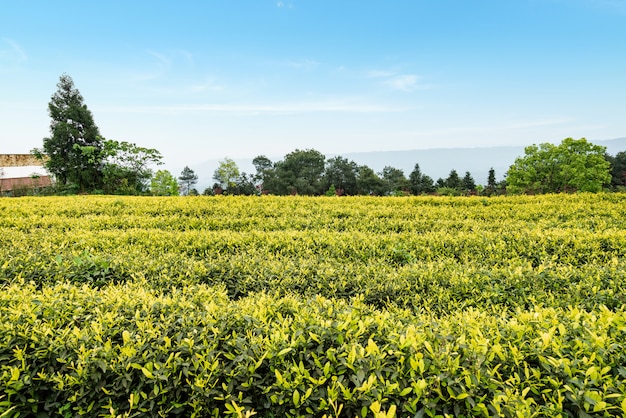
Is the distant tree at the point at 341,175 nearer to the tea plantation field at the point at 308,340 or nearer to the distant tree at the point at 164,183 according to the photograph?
the distant tree at the point at 164,183

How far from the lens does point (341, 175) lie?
4966 cm

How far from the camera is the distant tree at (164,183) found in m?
27.4

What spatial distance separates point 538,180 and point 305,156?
29.9 m

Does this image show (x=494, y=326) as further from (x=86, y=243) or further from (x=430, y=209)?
(x=430, y=209)

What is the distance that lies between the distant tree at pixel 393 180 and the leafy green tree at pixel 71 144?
3491 cm

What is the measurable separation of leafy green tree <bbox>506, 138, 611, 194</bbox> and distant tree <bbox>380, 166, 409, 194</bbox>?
1440 centimetres

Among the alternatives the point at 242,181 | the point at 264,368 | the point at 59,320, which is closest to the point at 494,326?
the point at 264,368

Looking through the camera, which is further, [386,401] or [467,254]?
[467,254]

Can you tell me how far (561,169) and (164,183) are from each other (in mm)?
37149

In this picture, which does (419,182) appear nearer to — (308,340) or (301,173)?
(301,173)

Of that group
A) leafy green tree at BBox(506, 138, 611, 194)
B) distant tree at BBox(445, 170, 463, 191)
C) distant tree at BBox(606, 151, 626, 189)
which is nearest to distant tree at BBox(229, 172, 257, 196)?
distant tree at BBox(445, 170, 463, 191)

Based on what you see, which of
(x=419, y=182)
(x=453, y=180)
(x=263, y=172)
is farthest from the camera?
(x=263, y=172)

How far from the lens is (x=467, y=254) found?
4699 mm

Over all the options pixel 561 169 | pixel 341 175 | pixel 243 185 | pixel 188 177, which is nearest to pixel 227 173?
pixel 243 185
